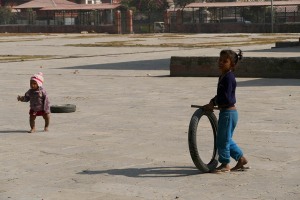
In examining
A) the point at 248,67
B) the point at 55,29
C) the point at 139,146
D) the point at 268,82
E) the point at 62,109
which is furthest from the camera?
the point at 55,29

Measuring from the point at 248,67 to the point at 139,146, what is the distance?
12.1 metres

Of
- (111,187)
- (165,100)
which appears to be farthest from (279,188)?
(165,100)

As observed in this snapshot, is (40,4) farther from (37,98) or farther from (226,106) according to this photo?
(226,106)

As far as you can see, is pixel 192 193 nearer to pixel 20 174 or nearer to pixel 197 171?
pixel 197 171

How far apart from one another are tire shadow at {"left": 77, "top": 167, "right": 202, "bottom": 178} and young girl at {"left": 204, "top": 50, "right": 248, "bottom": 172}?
337 millimetres

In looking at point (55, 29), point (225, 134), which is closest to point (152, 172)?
point (225, 134)

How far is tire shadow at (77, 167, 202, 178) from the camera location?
8.61m

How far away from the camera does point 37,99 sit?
12.2 meters

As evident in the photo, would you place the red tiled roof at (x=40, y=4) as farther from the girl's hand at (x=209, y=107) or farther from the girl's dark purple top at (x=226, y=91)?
the girl's dark purple top at (x=226, y=91)

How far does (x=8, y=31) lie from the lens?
315ft

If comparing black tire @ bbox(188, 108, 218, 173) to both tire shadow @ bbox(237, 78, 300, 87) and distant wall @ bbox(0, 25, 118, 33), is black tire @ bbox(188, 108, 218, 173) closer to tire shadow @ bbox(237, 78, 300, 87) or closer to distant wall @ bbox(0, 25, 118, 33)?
tire shadow @ bbox(237, 78, 300, 87)

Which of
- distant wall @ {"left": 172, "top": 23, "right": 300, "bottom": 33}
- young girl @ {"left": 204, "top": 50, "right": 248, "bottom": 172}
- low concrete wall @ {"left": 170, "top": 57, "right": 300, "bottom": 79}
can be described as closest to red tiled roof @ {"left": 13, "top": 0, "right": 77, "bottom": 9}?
distant wall @ {"left": 172, "top": 23, "right": 300, "bottom": 33}

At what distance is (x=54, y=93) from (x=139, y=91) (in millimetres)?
1936

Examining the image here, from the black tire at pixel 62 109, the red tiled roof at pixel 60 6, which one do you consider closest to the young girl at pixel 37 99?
the black tire at pixel 62 109
